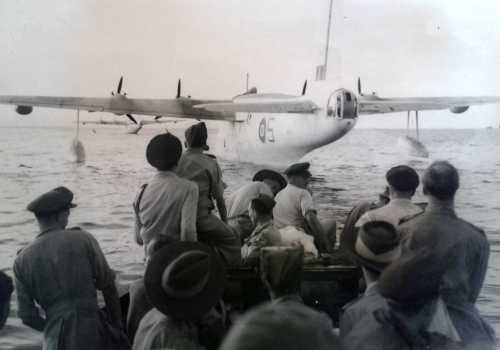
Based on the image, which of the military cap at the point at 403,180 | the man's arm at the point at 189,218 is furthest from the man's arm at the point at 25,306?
the military cap at the point at 403,180

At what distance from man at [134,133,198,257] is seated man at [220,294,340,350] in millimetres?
970

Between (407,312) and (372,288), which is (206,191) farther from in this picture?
(407,312)

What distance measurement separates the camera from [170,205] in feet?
8.37

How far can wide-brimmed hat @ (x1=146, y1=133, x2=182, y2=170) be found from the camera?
2.56 m

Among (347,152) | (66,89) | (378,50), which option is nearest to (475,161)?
(378,50)

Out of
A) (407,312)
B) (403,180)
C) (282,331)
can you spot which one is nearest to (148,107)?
(403,180)

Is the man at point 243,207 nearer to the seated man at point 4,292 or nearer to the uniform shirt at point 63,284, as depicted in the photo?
the uniform shirt at point 63,284

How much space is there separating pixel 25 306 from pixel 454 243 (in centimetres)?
179

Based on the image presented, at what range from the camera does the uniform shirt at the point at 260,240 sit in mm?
2871

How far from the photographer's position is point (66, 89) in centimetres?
364

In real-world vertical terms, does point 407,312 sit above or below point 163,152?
below

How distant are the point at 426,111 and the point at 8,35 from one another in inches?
194

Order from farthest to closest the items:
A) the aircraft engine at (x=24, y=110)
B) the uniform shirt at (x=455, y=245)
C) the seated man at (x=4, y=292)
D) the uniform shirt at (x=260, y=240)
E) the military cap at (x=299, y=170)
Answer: the aircraft engine at (x=24, y=110) → the military cap at (x=299, y=170) → the uniform shirt at (x=260, y=240) → the uniform shirt at (x=455, y=245) → the seated man at (x=4, y=292)

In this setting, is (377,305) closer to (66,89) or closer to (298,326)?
(298,326)
